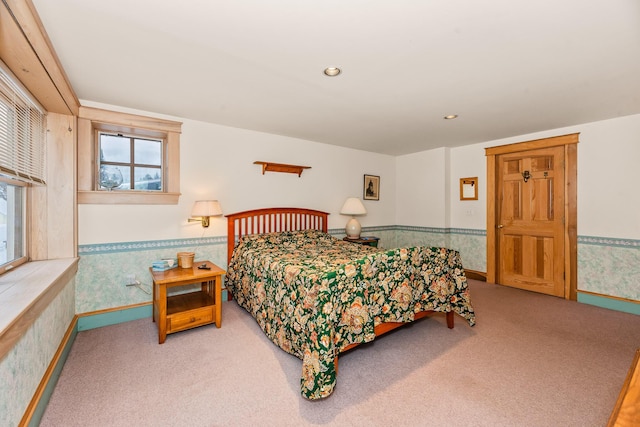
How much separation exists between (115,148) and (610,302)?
18.8 feet

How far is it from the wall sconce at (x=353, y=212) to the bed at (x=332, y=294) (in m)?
1.18

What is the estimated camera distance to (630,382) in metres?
1.03

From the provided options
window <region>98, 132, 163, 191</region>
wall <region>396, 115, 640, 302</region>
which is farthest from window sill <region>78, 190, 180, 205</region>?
wall <region>396, 115, 640, 302</region>

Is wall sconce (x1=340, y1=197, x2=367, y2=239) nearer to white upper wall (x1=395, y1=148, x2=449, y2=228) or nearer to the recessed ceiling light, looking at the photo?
white upper wall (x1=395, y1=148, x2=449, y2=228)

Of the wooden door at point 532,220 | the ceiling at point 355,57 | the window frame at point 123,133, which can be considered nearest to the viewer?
the ceiling at point 355,57

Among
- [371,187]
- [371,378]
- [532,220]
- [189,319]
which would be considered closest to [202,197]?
[189,319]

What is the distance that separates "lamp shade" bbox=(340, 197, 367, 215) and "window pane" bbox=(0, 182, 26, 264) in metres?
3.54

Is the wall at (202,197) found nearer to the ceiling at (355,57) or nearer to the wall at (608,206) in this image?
the ceiling at (355,57)

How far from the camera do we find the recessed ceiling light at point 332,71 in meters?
2.13

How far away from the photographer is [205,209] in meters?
3.13

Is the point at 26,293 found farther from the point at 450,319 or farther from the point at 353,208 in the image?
the point at 353,208

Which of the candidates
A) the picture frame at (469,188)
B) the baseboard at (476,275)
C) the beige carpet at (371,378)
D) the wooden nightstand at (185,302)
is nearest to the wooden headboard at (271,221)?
the wooden nightstand at (185,302)

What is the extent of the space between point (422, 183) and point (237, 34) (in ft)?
13.4

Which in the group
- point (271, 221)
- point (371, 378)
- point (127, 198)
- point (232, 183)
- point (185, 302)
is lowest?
point (371, 378)
